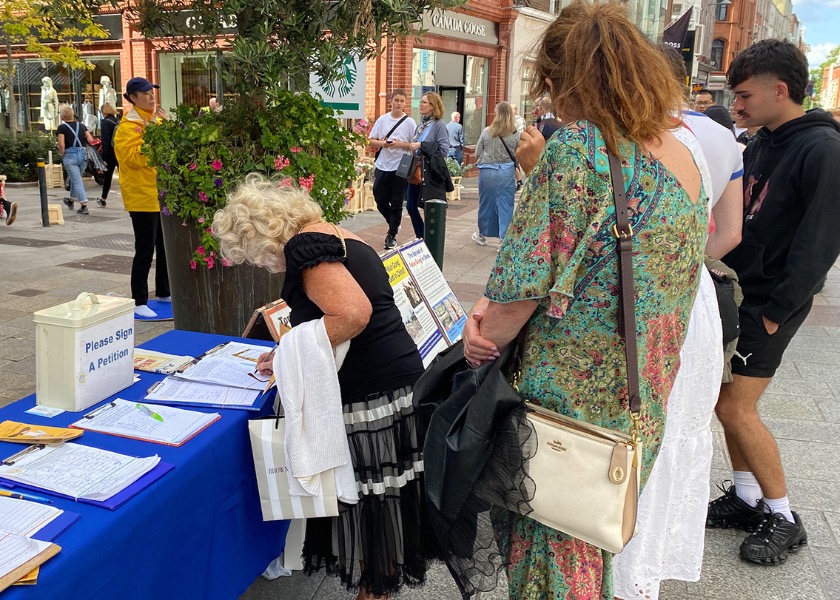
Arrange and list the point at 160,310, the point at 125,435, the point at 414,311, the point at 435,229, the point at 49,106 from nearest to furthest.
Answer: the point at 125,435 → the point at 414,311 → the point at 435,229 → the point at 160,310 → the point at 49,106

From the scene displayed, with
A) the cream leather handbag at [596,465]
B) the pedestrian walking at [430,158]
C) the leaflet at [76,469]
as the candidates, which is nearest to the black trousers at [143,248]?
the pedestrian walking at [430,158]

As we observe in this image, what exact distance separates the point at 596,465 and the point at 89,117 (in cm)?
2303

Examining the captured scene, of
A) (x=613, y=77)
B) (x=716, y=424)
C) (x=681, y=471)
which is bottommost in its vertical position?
(x=716, y=424)

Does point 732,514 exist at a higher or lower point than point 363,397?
lower

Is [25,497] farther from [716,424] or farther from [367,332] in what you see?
[716,424]

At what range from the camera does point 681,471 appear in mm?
2164

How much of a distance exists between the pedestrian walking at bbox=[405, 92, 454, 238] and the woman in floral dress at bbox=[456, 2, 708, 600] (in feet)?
23.1

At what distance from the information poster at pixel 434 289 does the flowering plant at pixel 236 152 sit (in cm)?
55

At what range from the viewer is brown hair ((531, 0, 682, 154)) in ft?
5.48

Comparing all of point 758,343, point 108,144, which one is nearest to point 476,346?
point 758,343

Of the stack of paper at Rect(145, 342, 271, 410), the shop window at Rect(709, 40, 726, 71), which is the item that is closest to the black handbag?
the stack of paper at Rect(145, 342, 271, 410)

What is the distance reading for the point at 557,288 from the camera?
1.62 metres

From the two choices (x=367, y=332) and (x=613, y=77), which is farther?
(x=367, y=332)

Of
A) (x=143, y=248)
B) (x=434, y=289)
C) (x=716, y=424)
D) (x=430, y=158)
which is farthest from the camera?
(x=430, y=158)
